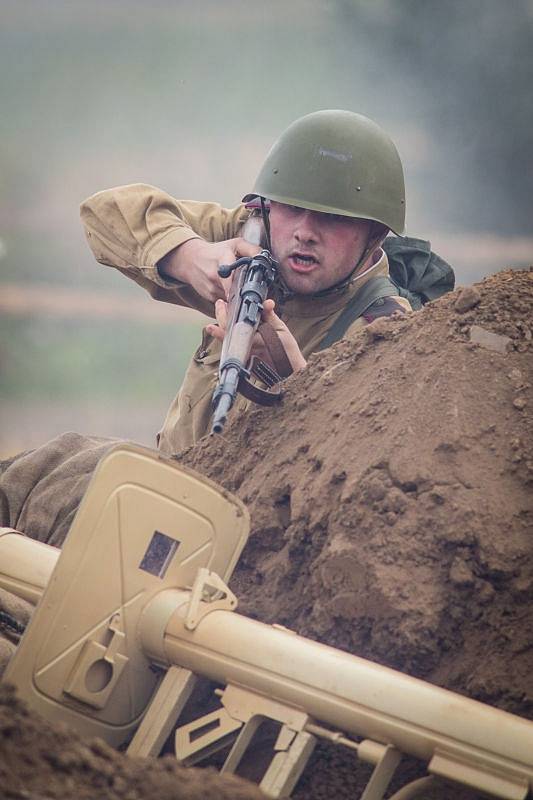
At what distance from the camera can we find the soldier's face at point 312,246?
16.3ft

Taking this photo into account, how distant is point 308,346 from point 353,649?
2.40 meters

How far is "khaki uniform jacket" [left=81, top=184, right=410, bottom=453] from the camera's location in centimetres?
517

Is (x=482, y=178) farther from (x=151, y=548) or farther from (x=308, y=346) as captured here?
(x=151, y=548)

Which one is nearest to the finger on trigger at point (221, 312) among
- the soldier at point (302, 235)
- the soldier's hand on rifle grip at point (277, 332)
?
the soldier's hand on rifle grip at point (277, 332)

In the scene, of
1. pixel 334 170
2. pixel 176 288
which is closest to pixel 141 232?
pixel 176 288

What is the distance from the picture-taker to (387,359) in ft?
11.7

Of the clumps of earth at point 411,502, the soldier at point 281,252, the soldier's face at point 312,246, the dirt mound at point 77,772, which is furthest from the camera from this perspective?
the soldier's face at point 312,246

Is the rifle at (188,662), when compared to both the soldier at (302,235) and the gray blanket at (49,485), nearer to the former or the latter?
the gray blanket at (49,485)

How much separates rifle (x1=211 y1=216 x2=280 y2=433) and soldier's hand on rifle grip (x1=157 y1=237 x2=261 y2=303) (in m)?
0.11

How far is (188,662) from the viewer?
285cm

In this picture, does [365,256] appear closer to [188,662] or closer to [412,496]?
[412,496]

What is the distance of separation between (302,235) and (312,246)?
0.08m

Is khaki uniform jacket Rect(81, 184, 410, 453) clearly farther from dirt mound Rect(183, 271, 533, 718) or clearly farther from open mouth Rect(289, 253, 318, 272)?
dirt mound Rect(183, 271, 533, 718)

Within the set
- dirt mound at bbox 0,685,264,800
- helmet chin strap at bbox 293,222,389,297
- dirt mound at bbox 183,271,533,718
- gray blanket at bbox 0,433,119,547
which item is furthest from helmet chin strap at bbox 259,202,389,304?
dirt mound at bbox 0,685,264,800
